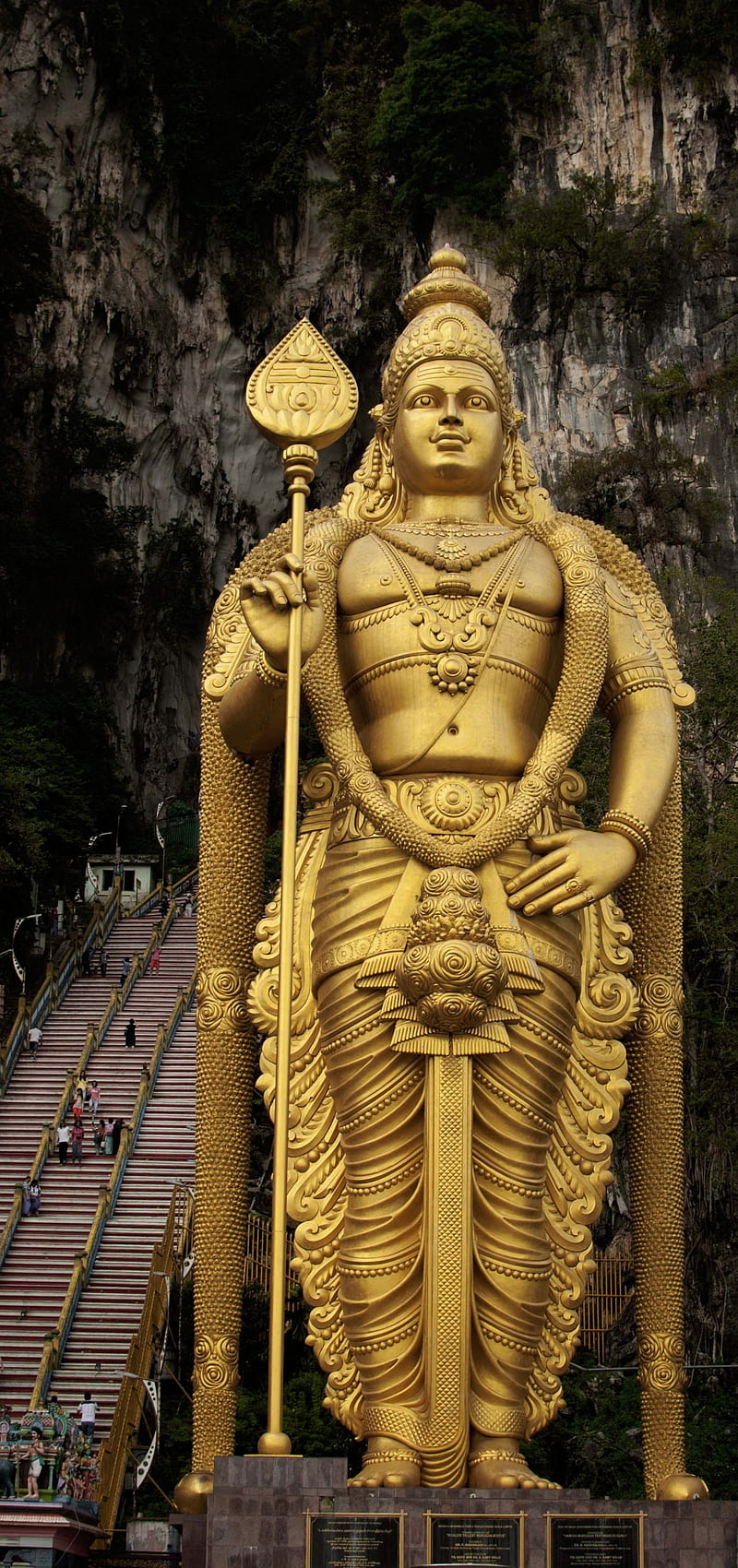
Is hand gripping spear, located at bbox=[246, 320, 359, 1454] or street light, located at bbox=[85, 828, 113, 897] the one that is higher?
street light, located at bbox=[85, 828, 113, 897]

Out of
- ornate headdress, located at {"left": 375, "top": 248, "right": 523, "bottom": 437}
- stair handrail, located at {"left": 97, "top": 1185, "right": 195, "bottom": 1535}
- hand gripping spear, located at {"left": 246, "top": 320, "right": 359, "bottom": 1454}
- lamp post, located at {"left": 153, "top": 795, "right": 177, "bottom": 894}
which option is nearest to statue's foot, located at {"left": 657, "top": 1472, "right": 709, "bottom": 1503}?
hand gripping spear, located at {"left": 246, "top": 320, "right": 359, "bottom": 1454}

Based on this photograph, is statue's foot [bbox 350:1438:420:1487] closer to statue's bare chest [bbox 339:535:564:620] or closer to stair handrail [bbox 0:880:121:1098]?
statue's bare chest [bbox 339:535:564:620]

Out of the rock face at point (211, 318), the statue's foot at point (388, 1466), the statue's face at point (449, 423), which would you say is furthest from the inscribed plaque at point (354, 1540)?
the rock face at point (211, 318)

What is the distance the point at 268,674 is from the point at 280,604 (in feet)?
1.38

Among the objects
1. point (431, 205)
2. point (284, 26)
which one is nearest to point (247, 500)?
point (431, 205)

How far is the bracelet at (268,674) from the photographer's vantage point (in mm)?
6621

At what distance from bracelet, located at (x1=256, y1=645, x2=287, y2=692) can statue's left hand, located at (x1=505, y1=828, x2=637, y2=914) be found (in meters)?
1.07

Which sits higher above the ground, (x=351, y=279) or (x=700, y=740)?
(x=351, y=279)

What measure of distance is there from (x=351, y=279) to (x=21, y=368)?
624cm

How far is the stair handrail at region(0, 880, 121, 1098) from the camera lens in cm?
1809

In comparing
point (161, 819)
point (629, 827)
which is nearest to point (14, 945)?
point (161, 819)

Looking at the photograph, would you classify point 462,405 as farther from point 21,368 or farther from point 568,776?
point 21,368

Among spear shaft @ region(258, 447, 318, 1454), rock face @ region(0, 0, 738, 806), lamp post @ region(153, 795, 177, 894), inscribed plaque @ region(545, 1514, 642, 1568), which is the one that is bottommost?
inscribed plaque @ region(545, 1514, 642, 1568)

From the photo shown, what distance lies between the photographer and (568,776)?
709 centimetres
